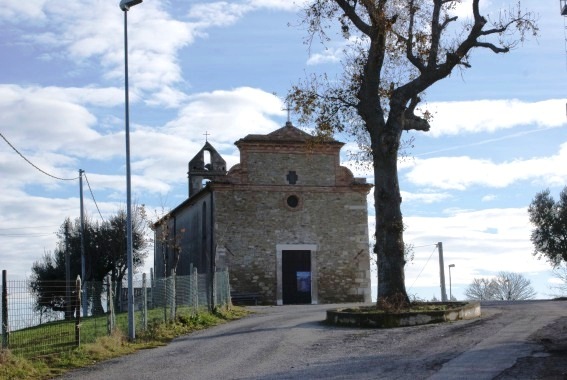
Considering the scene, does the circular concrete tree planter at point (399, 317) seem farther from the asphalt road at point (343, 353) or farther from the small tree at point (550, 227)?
the small tree at point (550, 227)

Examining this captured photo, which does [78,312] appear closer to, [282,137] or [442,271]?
[282,137]

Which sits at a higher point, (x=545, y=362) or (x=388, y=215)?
(x=388, y=215)

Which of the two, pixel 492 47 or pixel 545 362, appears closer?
pixel 545 362

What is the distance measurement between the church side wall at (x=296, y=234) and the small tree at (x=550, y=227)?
14.2 metres

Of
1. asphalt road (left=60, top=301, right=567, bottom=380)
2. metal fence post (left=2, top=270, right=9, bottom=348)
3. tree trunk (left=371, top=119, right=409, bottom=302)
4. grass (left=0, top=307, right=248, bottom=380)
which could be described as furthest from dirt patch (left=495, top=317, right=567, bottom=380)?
metal fence post (left=2, top=270, right=9, bottom=348)

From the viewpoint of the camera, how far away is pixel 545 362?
11461mm

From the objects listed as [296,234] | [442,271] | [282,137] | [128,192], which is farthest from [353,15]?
[442,271]

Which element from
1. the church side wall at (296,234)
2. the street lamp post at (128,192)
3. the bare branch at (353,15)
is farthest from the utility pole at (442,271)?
the street lamp post at (128,192)

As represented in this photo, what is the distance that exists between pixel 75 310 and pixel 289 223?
22.5m

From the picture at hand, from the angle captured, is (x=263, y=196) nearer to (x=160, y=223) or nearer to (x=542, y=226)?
(x=160, y=223)

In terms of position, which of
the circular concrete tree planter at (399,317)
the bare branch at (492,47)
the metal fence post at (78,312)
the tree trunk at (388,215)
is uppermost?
the bare branch at (492,47)

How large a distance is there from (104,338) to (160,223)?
3195cm

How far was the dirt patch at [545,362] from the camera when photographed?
1053cm

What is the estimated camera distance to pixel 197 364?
1345cm
